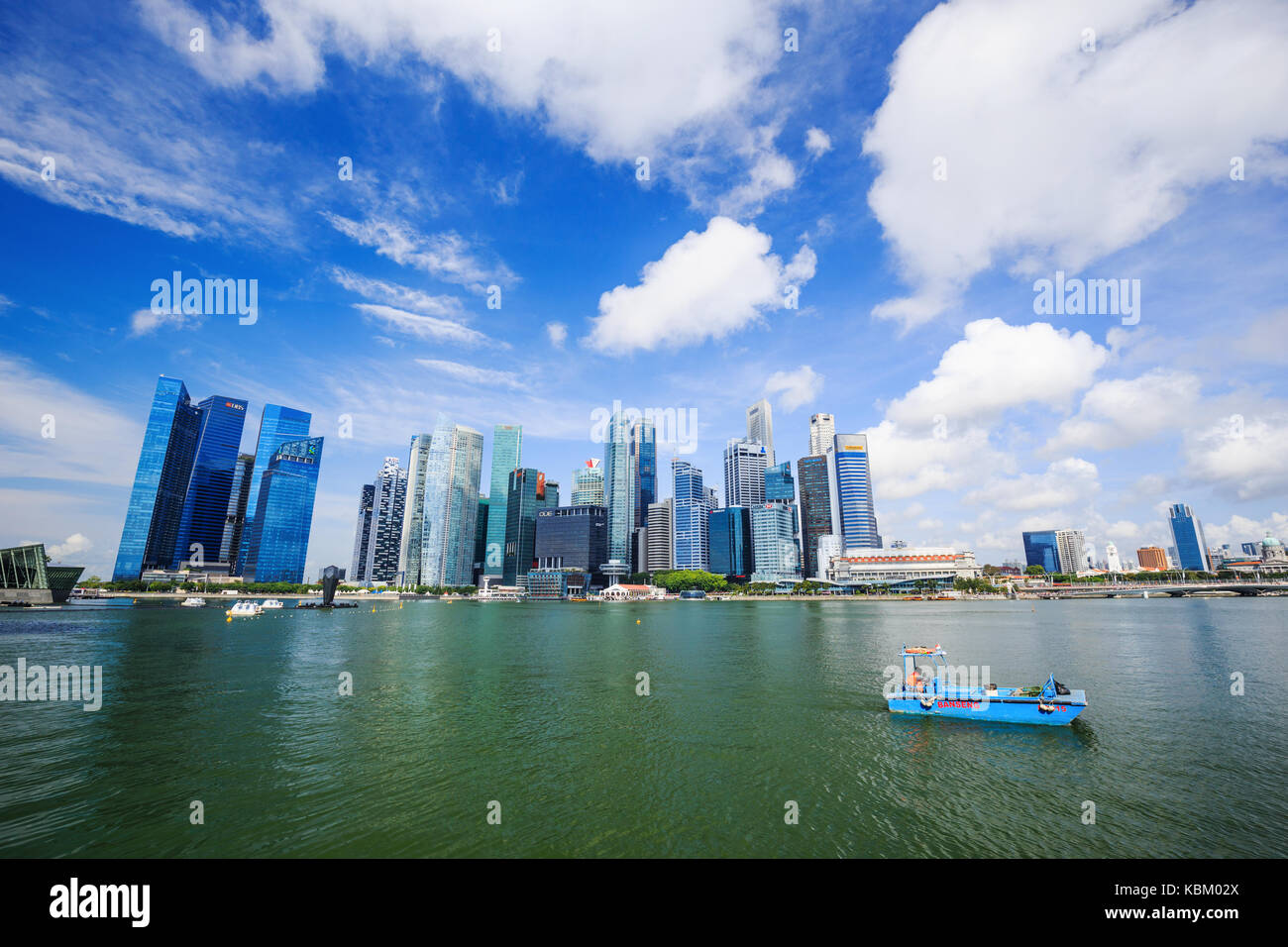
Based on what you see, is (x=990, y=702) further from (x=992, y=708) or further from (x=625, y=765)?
(x=625, y=765)

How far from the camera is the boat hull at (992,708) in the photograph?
35875 mm

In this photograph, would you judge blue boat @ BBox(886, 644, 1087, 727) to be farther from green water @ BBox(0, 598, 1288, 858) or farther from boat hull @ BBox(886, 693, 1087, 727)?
green water @ BBox(0, 598, 1288, 858)

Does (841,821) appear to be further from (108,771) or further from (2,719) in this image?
(2,719)

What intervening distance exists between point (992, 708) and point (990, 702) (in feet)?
1.58

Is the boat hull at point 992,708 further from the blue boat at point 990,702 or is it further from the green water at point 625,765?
the green water at point 625,765

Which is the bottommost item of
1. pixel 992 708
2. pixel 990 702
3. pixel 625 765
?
pixel 625 765

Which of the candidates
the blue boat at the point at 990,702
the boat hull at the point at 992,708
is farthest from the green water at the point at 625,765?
the blue boat at the point at 990,702

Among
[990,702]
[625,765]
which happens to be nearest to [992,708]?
[990,702]

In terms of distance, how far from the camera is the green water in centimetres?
2036

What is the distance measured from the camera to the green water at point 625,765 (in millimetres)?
20359

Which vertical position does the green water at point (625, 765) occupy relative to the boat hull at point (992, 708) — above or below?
below

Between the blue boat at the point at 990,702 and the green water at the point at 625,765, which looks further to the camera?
the blue boat at the point at 990,702

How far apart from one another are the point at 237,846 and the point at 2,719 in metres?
32.6

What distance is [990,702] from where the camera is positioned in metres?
37.8
